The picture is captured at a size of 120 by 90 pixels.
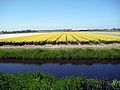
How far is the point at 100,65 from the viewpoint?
37.7 m

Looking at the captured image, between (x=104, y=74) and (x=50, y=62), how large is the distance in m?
12.9

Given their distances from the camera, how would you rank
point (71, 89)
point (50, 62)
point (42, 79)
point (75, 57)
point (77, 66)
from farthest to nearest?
point (75, 57)
point (50, 62)
point (77, 66)
point (42, 79)
point (71, 89)

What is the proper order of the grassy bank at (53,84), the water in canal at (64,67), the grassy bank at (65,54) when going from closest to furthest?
the grassy bank at (53,84) < the water in canal at (64,67) < the grassy bank at (65,54)

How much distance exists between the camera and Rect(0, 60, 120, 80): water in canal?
32750 millimetres

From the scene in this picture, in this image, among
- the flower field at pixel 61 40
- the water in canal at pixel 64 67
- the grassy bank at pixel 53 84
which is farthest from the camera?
the flower field at pixel 61 40

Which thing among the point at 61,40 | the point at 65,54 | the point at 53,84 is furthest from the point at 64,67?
the point at 61,40

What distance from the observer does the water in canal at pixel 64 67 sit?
32.8 m

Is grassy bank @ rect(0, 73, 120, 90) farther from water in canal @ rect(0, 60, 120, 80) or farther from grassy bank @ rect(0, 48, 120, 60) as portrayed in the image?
grassy bank @ rect(0, 48, 120, 60)

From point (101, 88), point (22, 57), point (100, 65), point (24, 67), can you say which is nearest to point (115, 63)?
point (100, 65)

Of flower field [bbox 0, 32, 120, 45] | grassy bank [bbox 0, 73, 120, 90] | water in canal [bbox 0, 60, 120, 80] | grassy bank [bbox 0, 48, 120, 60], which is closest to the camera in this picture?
grassy bank [bbox 0, 73, 120, 90]

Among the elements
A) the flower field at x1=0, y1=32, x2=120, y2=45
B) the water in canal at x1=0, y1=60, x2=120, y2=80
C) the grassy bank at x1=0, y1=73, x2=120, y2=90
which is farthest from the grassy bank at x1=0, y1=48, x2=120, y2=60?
the grassy bank at x1=0, y1=73, x2=120, y2=90

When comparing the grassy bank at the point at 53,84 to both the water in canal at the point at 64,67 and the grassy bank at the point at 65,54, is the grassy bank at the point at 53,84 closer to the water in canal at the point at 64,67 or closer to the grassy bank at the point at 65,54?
the water in canal at the point at 64,67

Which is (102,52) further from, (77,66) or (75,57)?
(77,66)

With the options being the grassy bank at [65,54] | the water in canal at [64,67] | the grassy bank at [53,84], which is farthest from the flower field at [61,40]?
the grassy bank at [53,84]
